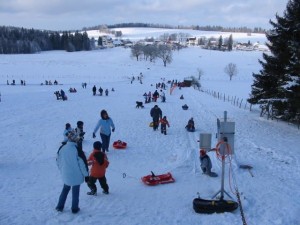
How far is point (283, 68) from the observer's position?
2277 centimetres

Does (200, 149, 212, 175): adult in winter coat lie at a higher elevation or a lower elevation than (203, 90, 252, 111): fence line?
higher

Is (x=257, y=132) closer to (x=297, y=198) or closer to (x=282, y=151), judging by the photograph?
(x=282, y=151)

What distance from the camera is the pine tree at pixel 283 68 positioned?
21219mm

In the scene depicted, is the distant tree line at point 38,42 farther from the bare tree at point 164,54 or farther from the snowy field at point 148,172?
the snowy field at point 148,172

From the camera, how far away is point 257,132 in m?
20.4

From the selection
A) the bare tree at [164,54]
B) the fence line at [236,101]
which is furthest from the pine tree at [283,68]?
the bare tree at [164,54]

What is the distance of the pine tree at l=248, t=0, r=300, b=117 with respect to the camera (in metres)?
21.2

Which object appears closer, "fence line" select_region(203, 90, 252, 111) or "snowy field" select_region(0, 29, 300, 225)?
"snowy field" select_region(0, 29, 300, 225)

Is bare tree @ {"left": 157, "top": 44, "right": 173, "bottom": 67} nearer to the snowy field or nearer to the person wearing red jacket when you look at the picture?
the snowy field

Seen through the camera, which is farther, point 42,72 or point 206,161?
point 42,72

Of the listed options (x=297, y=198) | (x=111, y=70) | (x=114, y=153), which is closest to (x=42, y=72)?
(x=111, y=70)

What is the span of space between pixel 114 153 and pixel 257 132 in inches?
360

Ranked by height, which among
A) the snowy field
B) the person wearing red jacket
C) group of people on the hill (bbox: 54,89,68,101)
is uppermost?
the person wearing red jacket

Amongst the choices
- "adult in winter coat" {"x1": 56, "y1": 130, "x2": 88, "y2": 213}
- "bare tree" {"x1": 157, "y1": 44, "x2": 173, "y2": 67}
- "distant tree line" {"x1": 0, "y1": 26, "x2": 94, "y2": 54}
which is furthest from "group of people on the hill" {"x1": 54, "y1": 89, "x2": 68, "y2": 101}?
"distant tree line" {"x1": 0, "y1": 26, "x2": 94, "y2": 54}
